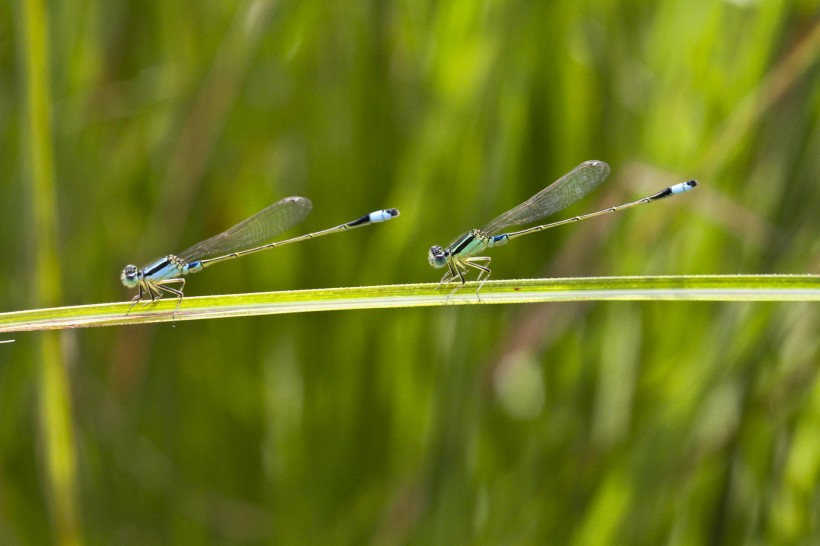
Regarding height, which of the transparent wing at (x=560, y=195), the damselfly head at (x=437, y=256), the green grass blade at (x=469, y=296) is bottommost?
the green grass blade at (x=469, y=296)

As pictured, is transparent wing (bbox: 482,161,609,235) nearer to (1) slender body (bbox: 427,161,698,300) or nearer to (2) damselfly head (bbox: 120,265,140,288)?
(1) slender body (bbox: 427,161,698,300)

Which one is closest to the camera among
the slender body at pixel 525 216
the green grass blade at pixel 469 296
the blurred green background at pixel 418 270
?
the green grass blade at pixel 469 296

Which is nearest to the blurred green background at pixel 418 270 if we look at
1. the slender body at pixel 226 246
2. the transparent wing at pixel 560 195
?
the transparent wing at pixel 560 195

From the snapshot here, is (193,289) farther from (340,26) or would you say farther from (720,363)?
(720,363)

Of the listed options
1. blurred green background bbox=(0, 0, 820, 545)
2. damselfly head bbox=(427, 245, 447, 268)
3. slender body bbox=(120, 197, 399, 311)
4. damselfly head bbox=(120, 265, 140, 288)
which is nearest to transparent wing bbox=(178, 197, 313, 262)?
slender body bbox=(120, 197, 399, 311)

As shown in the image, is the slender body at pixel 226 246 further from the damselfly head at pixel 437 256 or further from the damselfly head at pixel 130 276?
the damselfly head at pixel 437 256

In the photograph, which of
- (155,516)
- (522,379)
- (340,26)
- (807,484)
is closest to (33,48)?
(340,26)
